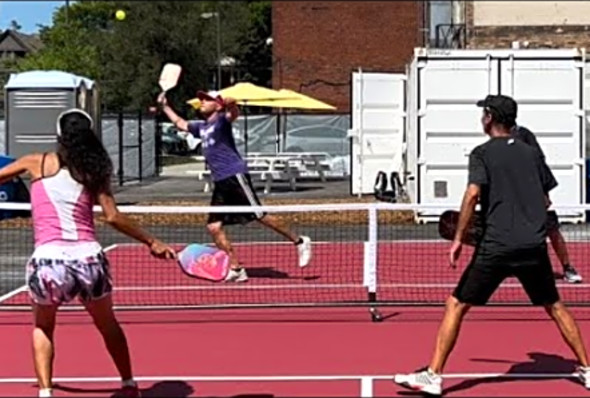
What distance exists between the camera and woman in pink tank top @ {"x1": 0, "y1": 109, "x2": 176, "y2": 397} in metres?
6.99

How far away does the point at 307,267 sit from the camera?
546 inches

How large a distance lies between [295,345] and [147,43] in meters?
44.7

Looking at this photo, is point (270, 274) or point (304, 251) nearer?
point (304, 251)

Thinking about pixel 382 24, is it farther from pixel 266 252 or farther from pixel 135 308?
pixel 135 308

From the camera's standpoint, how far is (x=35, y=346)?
7207mm

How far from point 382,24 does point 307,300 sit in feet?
142

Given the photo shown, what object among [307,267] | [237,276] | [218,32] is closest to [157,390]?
[237,276]

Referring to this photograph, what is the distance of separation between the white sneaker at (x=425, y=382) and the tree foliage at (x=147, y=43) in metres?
20.0

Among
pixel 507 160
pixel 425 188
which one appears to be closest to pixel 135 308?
pixel 507 160

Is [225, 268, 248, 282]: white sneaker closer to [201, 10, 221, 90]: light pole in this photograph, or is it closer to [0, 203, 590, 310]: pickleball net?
[0, 203, 590, 310]: pickleball net

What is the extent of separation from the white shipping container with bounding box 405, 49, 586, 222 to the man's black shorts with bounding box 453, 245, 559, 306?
11.0 m

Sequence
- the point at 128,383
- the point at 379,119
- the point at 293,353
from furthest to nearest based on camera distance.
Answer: the point at 379,119
the point at 293,353
the point at 128,383

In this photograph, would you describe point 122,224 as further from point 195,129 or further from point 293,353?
point 195,129

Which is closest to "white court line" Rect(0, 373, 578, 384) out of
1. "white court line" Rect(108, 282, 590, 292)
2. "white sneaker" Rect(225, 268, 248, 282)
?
"white court line" Rect(108, 282, 590, 292)
